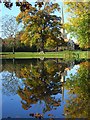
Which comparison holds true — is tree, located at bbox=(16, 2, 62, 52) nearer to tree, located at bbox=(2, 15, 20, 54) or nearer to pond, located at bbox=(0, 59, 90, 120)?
tree, located at bbox=(2, 15, 20, 54)

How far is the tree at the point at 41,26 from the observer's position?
4459 centimetres

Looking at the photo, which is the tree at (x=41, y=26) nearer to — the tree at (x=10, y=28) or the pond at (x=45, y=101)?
the tree at (x=10, y=28)

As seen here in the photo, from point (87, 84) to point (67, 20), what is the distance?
89.5ft

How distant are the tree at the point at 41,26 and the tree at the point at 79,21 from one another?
8391 millimetres

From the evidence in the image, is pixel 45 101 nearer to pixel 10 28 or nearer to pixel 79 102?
pixel 79 102

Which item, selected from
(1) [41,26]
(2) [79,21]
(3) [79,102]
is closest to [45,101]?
(3) [79,102]

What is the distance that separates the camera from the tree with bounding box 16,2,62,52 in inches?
1756

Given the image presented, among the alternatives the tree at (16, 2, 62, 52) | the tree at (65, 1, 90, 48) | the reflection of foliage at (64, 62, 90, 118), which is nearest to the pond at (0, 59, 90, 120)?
the reflection of foliage at (64, 62, 90, 118)

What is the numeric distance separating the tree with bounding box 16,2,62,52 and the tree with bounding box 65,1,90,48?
839 cm

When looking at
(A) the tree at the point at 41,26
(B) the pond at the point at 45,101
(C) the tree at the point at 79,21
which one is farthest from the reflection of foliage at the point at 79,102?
(A) the tree at the point at 41,26

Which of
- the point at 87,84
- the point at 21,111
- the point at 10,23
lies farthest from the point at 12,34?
the point at 21,111

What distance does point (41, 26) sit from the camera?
149 ft

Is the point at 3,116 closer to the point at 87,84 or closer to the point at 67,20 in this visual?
the point at 87,84

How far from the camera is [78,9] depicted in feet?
117
